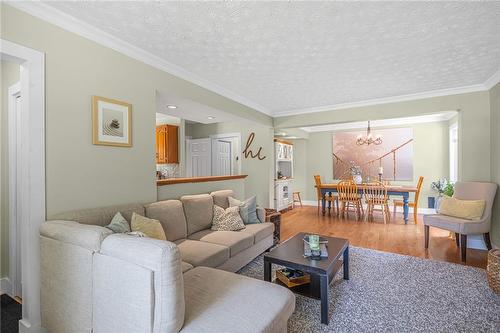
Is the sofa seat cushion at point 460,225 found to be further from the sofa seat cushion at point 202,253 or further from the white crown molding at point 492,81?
the sofa seat cushion at point 202,253

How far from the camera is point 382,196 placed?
5242 mm

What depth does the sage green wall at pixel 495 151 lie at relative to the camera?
3179 mm

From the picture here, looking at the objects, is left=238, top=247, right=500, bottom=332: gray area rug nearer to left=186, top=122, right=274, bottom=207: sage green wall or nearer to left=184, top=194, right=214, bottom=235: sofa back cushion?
left=184, top=194, right=214, bottom=235: sofa back cushion

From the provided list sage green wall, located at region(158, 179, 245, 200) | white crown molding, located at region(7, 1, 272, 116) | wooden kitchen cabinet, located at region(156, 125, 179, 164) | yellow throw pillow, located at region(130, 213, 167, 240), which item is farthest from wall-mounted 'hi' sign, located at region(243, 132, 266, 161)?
yellow throw pillow, located at region(130, 213, 167, 240)

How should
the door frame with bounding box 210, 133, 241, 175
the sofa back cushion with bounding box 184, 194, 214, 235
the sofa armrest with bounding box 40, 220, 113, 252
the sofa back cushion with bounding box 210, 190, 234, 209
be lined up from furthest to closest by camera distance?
the door frame with bounding box 210, 133, 241, 175 → the sofa back cushion with bounding box 210, 190, 234, 209 → the sofa back cushion with bounding box 184, 194, 214, 235 → the sofa armrest with bounding box 40, 220, 113, 252

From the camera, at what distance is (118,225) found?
76.0 inches

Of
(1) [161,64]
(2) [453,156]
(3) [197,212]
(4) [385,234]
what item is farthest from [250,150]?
(2) [453,156]

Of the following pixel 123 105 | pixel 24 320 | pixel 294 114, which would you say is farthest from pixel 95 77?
pixel 294 114

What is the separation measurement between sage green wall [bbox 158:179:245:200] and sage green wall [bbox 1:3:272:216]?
10.6 inches

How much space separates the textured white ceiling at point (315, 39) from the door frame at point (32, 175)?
1.78ft

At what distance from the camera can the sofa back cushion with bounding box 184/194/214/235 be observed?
2.92m

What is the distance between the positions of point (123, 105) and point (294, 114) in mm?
3397

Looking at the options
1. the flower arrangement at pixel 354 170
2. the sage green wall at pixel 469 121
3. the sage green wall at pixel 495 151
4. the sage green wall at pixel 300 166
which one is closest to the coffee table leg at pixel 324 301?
the sage green wall at pixel 495 151

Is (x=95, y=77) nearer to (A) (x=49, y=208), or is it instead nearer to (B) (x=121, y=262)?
(A) (x=49, y=208)
